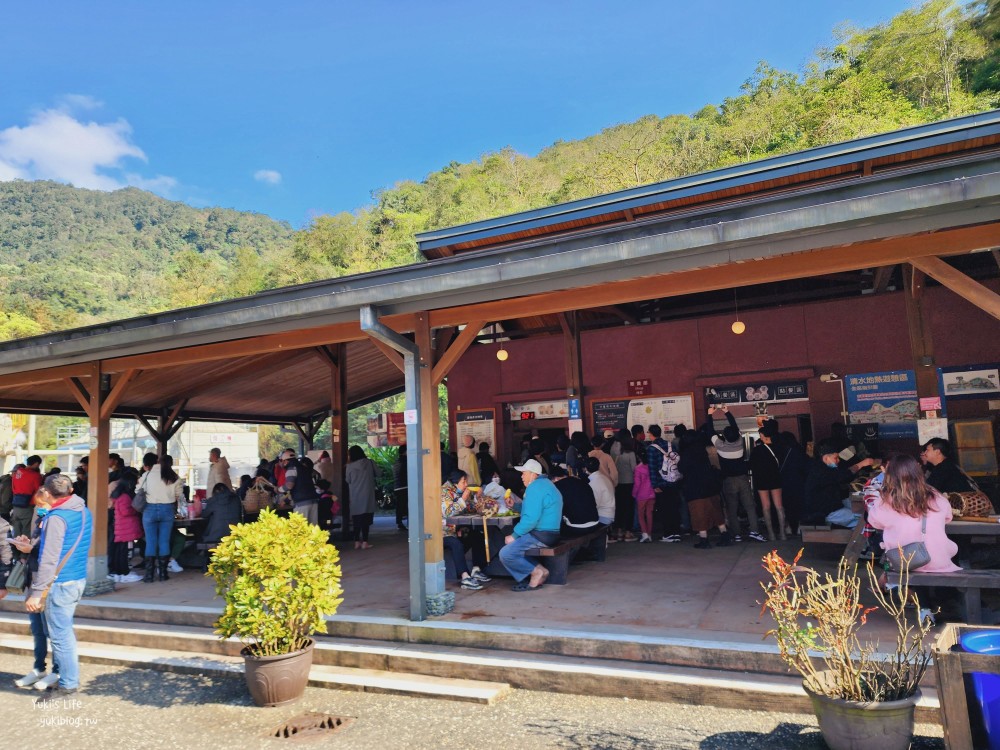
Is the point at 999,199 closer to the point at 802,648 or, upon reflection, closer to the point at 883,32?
the point at 802,648

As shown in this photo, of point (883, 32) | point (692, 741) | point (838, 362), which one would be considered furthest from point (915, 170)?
→ point (883, 32)

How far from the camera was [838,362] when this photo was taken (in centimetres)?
917

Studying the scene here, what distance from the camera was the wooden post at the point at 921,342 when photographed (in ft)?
28.0

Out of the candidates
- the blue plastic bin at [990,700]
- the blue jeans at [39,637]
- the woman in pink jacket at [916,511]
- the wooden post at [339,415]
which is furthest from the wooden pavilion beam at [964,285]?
the wooden post at [339,415]

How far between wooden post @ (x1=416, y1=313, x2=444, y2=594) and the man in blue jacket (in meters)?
0.91

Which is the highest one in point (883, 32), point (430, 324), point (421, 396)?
point (883, 32)

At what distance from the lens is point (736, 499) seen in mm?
8312

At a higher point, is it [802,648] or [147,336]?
[147,336]

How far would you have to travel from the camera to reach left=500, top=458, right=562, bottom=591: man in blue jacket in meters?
6.47

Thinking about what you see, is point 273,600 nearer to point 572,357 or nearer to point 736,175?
point 572,357

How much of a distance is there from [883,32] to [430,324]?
5201 centimetres

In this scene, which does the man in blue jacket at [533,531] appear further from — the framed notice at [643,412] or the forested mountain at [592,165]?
the forested mountain at [592,165]

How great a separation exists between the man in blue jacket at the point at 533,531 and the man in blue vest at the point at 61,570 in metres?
3.65

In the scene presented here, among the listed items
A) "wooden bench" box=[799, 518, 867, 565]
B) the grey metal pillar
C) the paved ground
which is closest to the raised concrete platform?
the paved ground
